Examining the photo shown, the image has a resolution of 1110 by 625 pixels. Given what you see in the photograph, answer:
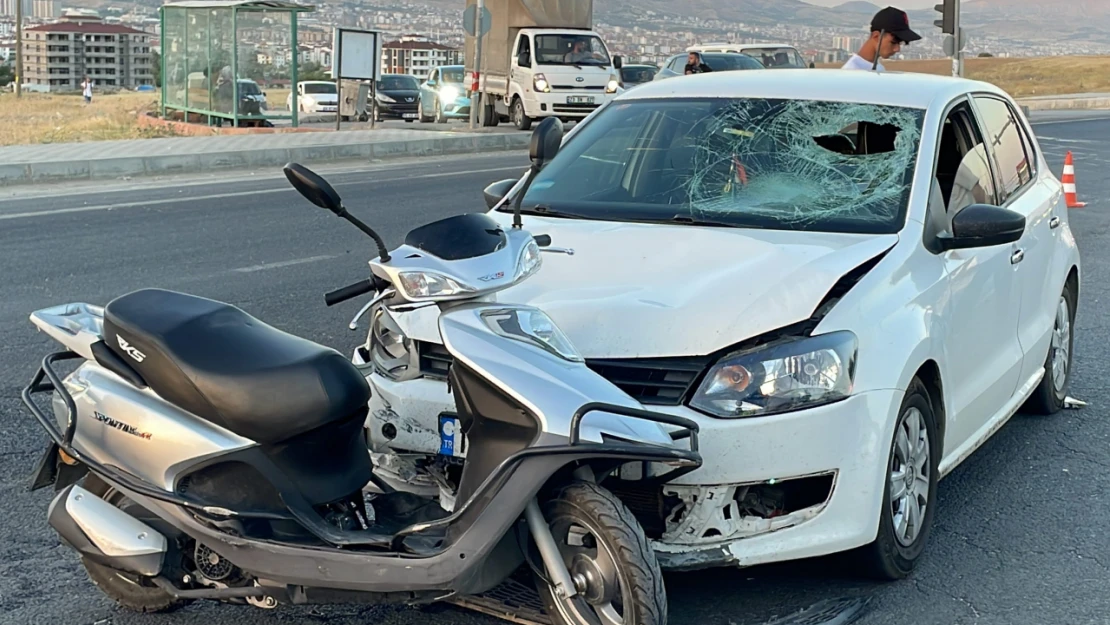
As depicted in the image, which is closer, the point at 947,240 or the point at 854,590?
the point at 854,590

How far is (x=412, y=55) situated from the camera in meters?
92.1

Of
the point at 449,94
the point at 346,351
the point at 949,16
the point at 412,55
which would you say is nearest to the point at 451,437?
the point at 346,351

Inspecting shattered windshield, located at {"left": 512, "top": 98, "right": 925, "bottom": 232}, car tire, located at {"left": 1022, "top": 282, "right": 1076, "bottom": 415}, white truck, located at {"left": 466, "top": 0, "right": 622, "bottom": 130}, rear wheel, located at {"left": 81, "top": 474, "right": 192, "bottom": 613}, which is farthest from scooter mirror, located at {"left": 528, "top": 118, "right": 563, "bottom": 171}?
white truck, located at {"left": 466, "top": 0, "right": 622, "bottom": 130}

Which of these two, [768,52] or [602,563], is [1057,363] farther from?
[768,52]

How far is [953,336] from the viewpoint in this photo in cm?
435

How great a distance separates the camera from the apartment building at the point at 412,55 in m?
89.6

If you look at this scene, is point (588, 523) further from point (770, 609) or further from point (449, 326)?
point (770, 609)

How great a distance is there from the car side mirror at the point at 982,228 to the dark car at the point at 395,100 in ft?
112

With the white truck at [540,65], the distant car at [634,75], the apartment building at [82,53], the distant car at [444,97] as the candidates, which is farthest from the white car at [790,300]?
the apartment building at [82,53]

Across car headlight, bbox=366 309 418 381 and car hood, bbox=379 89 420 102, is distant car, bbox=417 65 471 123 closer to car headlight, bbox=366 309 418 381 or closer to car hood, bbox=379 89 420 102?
car hood, bbox=379 89 420 102

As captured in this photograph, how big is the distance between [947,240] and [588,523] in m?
1.94

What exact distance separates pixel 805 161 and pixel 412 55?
89505 millimetres

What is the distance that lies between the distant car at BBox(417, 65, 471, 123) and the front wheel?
2759 centimetres

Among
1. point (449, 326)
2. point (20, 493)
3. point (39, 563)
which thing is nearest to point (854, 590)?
point (449, 326)
